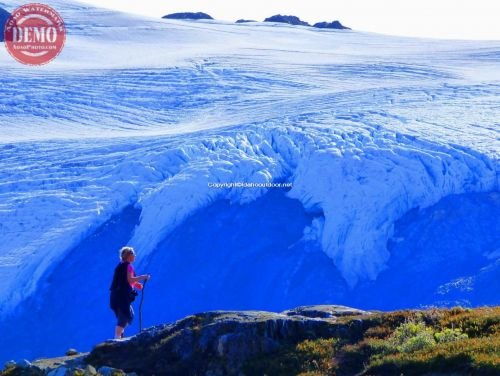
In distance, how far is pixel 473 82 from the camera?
99.0 feet

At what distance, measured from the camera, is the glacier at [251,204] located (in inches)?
762

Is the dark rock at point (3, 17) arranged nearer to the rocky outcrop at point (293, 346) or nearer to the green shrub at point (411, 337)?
the rocky outcrop at point (293, 346)

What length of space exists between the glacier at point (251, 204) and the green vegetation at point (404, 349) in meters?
8.55

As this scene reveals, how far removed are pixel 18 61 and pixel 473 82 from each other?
16618 mm

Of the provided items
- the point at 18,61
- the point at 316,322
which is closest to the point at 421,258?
the point at 316,322

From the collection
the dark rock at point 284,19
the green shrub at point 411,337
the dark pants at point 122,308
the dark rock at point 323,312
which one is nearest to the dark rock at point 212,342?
the dark rock at point 323,312

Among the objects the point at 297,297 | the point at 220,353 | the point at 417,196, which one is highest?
the point at 220,353

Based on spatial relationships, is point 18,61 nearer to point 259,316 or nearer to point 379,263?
point 379,263

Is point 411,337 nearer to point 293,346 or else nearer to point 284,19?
point 293,346

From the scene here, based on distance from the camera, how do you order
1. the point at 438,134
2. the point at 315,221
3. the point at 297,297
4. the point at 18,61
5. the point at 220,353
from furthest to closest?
1. the point at 18,61
2. the point at 438,134
3. the point at 315,221
4. the point at 297,297
5. the point at 220,353
